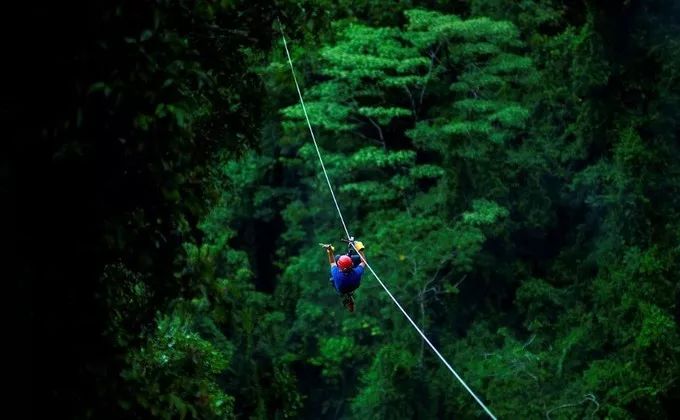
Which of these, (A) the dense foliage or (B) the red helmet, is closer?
(B) the red helmet

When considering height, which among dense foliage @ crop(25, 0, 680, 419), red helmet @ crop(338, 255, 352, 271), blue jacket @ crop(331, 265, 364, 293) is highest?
red helmet @ crop(338, 255, 352, 271)

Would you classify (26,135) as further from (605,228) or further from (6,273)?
(605,228)

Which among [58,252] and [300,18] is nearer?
[58,252]

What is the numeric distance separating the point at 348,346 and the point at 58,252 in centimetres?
1128

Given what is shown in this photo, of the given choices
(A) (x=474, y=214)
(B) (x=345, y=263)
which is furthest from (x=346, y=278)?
(A) (x=474, y=214)

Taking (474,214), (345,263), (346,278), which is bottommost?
(474,214)

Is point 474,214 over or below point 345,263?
below

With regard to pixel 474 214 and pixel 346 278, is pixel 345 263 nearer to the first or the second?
pixel 346 278

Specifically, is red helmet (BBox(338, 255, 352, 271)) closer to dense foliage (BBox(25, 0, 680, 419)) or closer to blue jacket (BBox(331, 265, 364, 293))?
blue jacket (BBox(331, 265, 364, 293))

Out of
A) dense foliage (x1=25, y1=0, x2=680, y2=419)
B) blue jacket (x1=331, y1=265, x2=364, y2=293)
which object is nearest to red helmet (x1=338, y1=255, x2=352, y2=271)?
blue jacket (x1=331, y1=265, x2=364, y2=293)

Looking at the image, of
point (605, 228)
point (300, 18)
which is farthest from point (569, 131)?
point (300, 18)

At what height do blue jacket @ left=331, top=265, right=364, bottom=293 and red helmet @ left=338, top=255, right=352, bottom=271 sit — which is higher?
red helmet @ left=338, top=255, right=352, bottom=271

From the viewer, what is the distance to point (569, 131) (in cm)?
1538

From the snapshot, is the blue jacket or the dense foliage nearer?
the blue jacket
